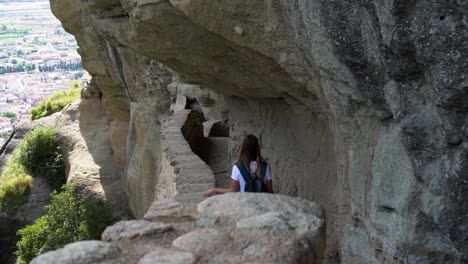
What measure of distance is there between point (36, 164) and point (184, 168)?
13.1 m

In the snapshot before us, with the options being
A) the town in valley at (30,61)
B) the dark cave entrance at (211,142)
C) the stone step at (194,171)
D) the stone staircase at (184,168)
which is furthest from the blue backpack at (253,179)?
the town in valley at (30,61)

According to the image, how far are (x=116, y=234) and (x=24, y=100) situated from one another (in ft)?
198

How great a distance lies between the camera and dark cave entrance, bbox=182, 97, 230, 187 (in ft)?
31.9

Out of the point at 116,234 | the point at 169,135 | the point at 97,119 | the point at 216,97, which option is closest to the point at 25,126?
the point at 97,119

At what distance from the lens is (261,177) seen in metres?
4.66

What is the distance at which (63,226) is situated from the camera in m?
14.2

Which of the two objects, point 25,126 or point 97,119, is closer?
point 97,119

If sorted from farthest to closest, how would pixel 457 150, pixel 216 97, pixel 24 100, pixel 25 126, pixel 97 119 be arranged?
pixel 24 100 < pixel 25 126 < pixel 97 119 < pixel 216 97 < pixel 457 150

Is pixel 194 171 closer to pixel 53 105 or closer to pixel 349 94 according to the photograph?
pixel 349 94

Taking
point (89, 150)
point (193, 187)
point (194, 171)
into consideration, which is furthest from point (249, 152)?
point (89, 150)

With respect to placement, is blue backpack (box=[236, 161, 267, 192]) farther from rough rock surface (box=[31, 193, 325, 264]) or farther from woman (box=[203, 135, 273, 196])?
rough rock surface (box=[31, 193, 325, 264])

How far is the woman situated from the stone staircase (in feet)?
2.04

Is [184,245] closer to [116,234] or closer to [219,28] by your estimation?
[116,234]

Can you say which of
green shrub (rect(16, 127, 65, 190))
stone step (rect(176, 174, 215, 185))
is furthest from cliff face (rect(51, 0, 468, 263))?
green shrub (rect(16, 127, 65, 190))
